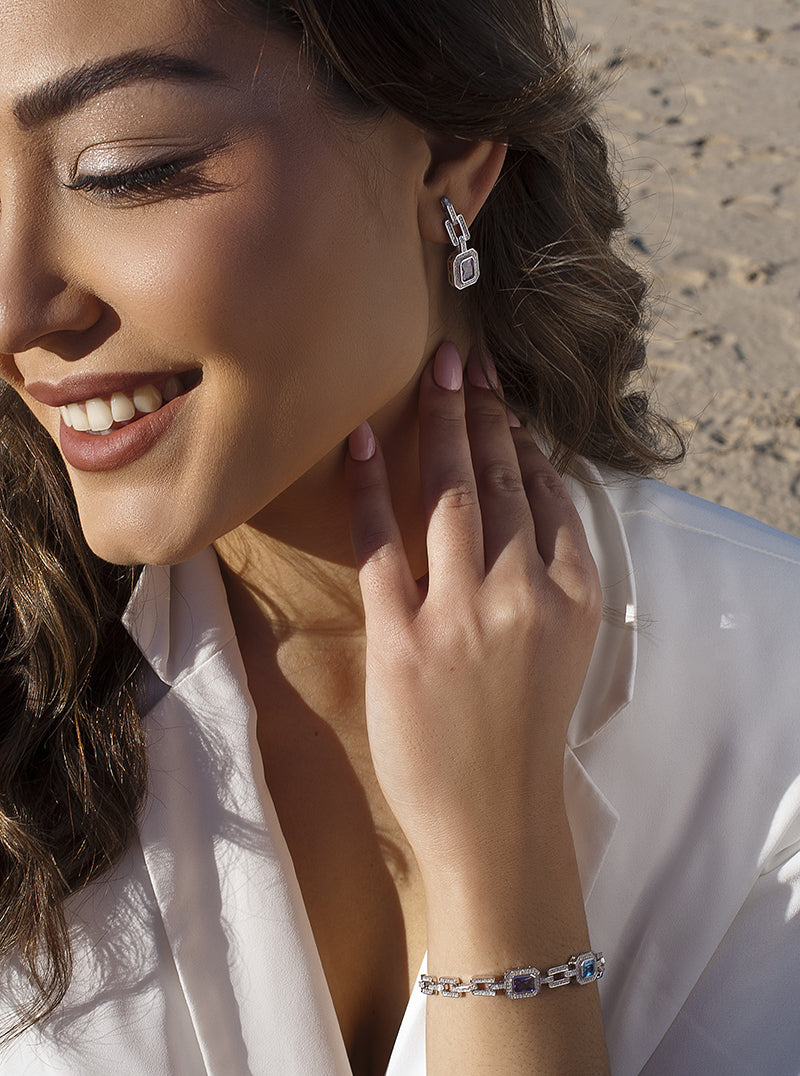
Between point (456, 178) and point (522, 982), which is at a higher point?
point (456, 178)

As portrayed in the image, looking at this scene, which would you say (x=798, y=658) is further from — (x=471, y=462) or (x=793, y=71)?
(x=793, y=71)

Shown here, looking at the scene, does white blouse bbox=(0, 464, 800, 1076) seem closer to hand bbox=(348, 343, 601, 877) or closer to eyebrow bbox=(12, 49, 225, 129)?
hand bbox=(348, 343, 601, 877)

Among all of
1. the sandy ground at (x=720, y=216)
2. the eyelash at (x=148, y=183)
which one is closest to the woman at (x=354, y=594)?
the eyelash at (x=148, y=183)

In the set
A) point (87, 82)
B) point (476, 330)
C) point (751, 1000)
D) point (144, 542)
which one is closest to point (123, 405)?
point (144, 542)

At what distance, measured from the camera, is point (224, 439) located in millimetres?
1541

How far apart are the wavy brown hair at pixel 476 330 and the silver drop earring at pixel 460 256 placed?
0.39 feet

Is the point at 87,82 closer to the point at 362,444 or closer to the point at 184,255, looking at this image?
the point at 184,255

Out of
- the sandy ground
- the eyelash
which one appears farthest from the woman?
the sandy ground

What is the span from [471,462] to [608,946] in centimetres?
81

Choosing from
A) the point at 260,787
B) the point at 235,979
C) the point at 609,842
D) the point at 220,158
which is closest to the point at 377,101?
the point at 220,158

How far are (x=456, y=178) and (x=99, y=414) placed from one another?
61cm

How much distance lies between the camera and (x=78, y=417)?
5.29 ft

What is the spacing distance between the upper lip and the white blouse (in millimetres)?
453

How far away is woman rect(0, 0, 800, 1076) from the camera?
4.75ft
